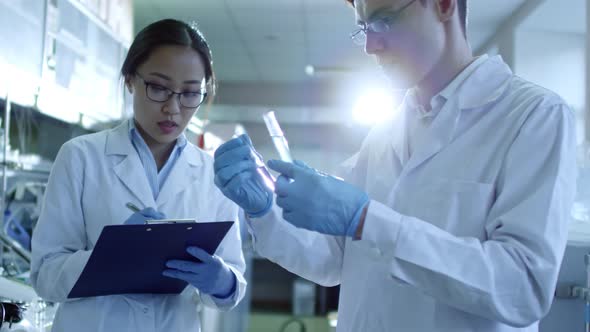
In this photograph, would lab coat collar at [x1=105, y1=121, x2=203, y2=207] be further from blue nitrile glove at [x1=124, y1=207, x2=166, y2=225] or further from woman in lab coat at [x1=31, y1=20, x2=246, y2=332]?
blue nitrile glove at [x1=124, y1=207, x2=166, y2=225]

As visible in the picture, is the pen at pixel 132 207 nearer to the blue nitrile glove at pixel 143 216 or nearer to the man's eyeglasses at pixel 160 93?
the blue nitrile glove at pixel 143 216

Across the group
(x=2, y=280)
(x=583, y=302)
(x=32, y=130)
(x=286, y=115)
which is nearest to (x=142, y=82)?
(x=2, y=280)

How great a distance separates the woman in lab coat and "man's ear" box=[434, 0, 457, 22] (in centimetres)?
62

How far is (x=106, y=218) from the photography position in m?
1.21

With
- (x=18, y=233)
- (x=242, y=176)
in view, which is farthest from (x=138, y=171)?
(x=18, y=233)

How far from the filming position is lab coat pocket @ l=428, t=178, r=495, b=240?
2.81 ft

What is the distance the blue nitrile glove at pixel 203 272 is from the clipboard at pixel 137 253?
2cm

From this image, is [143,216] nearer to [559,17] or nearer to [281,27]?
[281,27]

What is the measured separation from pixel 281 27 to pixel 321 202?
14.1 feet

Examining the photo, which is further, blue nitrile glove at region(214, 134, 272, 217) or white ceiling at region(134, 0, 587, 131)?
white ceiling at region(134, 0, 587, 131)

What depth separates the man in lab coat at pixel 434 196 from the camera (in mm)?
759

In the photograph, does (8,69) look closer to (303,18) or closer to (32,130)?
(32,130)

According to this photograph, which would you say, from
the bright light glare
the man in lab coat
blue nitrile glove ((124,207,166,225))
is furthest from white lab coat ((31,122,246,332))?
the bright light glare

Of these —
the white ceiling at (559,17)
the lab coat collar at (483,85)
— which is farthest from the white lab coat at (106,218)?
the white ceiling at (559,17)
